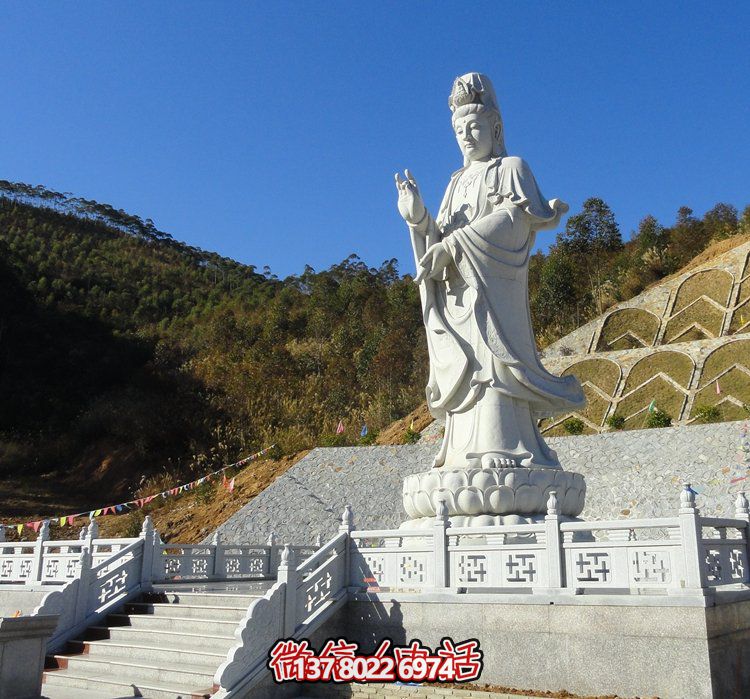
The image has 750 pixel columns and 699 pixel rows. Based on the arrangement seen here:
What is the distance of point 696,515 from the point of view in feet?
16.6

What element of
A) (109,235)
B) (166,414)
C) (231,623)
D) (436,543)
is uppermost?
(109,235)

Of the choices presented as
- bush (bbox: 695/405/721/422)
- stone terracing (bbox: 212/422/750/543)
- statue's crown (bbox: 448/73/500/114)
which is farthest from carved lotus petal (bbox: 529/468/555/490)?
bush (bbox: 695/405/721/422)

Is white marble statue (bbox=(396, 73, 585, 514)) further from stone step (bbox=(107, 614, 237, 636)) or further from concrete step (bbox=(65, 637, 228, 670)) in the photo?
concrete step (bbox=(65, 637, 228, 670))

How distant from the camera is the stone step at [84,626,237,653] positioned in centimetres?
650

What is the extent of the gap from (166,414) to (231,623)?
70.8ft

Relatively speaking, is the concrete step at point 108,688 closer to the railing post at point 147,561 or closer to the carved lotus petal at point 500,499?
the railing post at point 147,561

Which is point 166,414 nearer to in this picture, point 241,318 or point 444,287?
point 241,318

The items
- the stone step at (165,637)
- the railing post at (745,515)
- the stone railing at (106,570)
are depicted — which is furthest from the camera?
the stone railing at (106,570)

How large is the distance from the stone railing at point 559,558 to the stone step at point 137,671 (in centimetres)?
151

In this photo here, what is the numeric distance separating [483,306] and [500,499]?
7.25 feet

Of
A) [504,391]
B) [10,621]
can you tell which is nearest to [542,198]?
[504,391]

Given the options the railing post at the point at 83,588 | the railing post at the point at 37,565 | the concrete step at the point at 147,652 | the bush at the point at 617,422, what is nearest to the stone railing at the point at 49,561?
the railing post at the point at 37,565

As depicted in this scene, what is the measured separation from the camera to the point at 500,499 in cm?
703

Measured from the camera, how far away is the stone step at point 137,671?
6.01m
